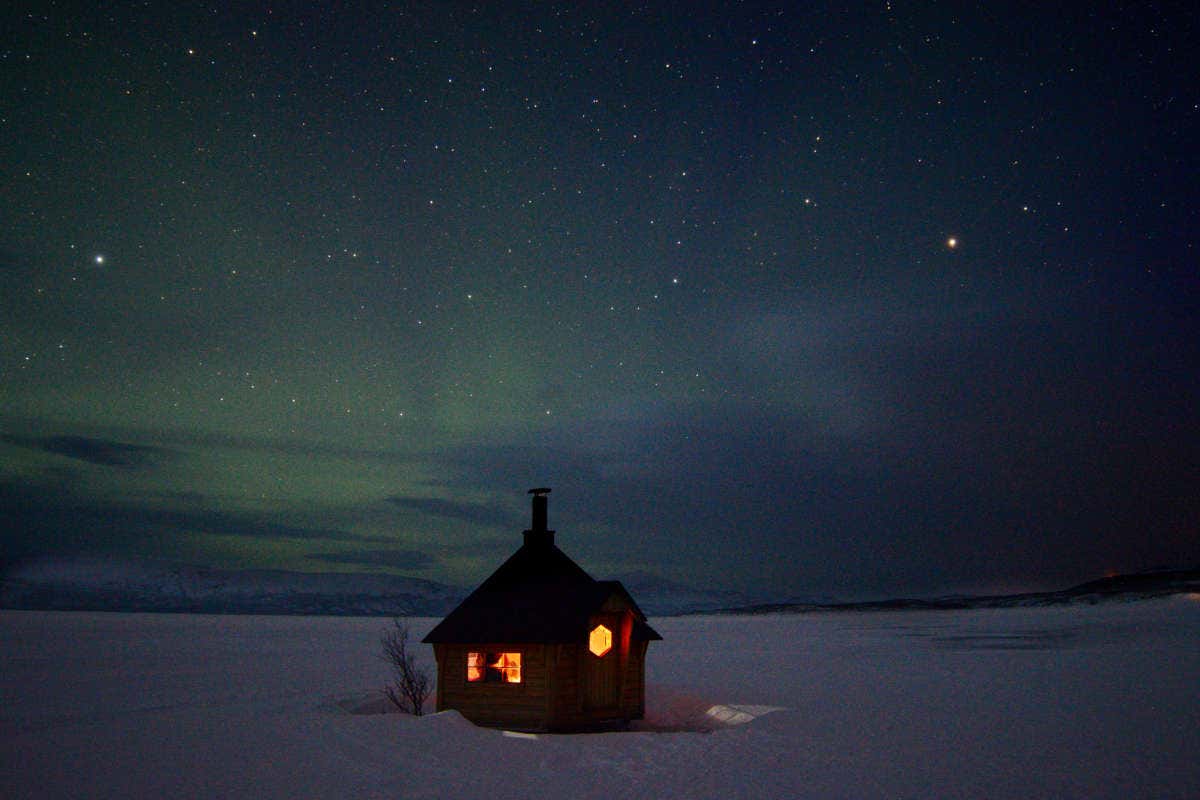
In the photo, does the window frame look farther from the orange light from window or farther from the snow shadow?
the snow shadow

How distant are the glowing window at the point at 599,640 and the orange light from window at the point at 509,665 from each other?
1.98 meters

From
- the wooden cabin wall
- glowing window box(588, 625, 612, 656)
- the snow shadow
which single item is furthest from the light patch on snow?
the wooden cabin wall

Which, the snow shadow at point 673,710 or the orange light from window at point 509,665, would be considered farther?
the snow shadow at point 673,710

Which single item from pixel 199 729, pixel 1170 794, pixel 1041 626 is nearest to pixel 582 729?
pixel 199 729

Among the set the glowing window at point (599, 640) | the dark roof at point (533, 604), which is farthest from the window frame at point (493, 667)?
the glowing window at point (599, 640)

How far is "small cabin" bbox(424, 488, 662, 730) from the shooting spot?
20.8 metres

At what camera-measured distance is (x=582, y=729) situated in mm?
21078

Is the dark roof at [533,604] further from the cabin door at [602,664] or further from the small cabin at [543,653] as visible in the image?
the cabin door at [602,664]

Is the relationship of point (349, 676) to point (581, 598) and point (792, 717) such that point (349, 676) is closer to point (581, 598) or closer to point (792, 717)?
point (581, 598)

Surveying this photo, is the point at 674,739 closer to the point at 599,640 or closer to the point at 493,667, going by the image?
the point at 599,640

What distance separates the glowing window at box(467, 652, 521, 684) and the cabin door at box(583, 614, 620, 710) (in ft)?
6.14

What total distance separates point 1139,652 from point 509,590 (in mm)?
35652

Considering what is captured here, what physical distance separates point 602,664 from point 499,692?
291cm

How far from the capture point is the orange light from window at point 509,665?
830 inches
